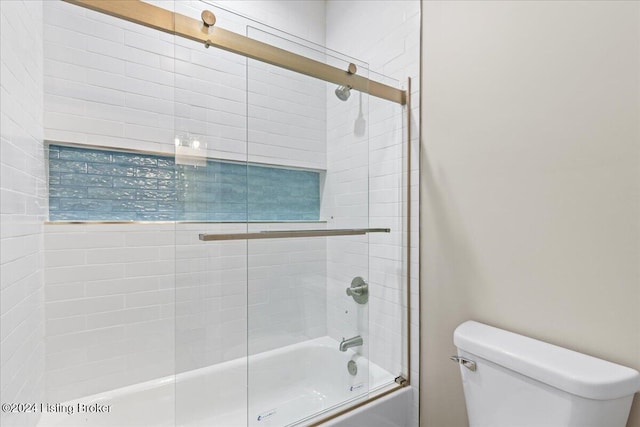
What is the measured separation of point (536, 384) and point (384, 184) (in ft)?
3.37

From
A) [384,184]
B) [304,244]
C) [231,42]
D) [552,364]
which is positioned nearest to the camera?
[552,364]

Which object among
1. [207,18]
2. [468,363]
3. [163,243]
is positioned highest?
[207,18]

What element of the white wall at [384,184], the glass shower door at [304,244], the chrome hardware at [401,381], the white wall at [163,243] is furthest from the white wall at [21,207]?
the chrome hardware at [401,381]

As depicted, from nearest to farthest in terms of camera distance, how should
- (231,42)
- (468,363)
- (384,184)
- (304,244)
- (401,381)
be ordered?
(468,363), (231,42), (304,244), (401,381), (384,184)

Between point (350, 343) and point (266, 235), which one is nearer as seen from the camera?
point (266, 235)

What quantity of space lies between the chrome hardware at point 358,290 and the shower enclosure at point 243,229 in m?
0.01

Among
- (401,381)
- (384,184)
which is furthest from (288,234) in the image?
(401,381)

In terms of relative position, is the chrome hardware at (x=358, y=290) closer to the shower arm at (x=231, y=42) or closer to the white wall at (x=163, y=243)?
the white wall at (x=163, y=243)

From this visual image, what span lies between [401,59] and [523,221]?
3.19 feet

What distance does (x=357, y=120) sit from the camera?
5.02 feet

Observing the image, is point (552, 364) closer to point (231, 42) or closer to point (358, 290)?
point (358, 290)

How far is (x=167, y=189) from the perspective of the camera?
1.72 meters

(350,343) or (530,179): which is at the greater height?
(530,179)

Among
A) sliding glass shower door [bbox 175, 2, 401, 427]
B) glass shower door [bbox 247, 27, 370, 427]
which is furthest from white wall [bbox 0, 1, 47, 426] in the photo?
glass shower door [bbox 247, 27, 370, 427]
